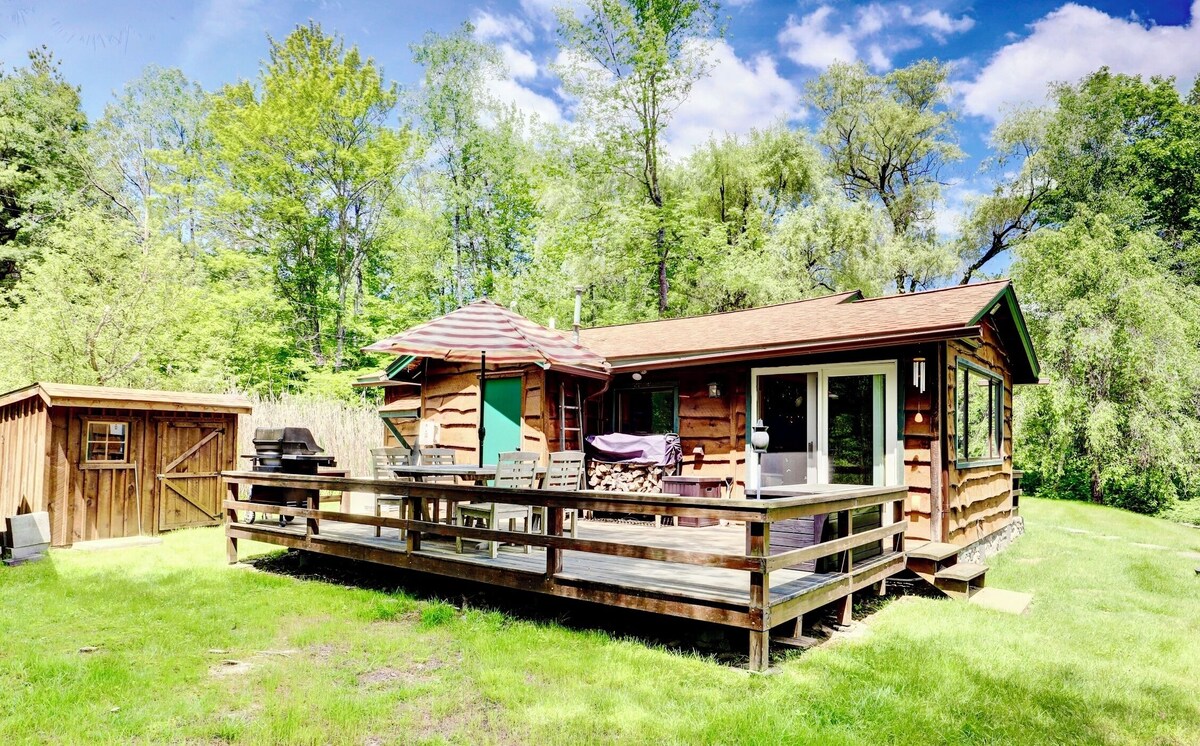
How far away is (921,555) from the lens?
613cm

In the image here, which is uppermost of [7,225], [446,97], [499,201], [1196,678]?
[446,97]

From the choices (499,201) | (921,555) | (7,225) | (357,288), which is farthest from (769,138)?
(7,225)

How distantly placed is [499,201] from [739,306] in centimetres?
984

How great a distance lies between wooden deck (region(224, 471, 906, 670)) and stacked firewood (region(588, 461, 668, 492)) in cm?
142

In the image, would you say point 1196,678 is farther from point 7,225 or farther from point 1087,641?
point 7,225

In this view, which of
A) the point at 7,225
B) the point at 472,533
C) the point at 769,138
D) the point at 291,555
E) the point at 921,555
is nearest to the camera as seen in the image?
the point at 472,533

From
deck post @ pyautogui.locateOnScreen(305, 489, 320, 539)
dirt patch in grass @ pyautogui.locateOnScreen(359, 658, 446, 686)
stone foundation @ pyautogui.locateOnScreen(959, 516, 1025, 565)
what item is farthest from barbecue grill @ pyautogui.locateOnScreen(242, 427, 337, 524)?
stone foundation @ pyautogui.locateOnScreen(959, 516, 1025, 565)

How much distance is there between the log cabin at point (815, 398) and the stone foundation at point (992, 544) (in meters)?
0.17

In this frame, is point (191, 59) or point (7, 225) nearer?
point (7, 225)

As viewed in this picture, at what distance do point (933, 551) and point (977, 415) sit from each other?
317 centimetres

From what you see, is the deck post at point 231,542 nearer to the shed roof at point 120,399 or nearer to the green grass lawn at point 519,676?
the green grass lawn at point 519,676

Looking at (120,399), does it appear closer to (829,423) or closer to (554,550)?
(554,550)

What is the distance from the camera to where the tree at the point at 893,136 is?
21.8 meters

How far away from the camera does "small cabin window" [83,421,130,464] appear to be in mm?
8445
